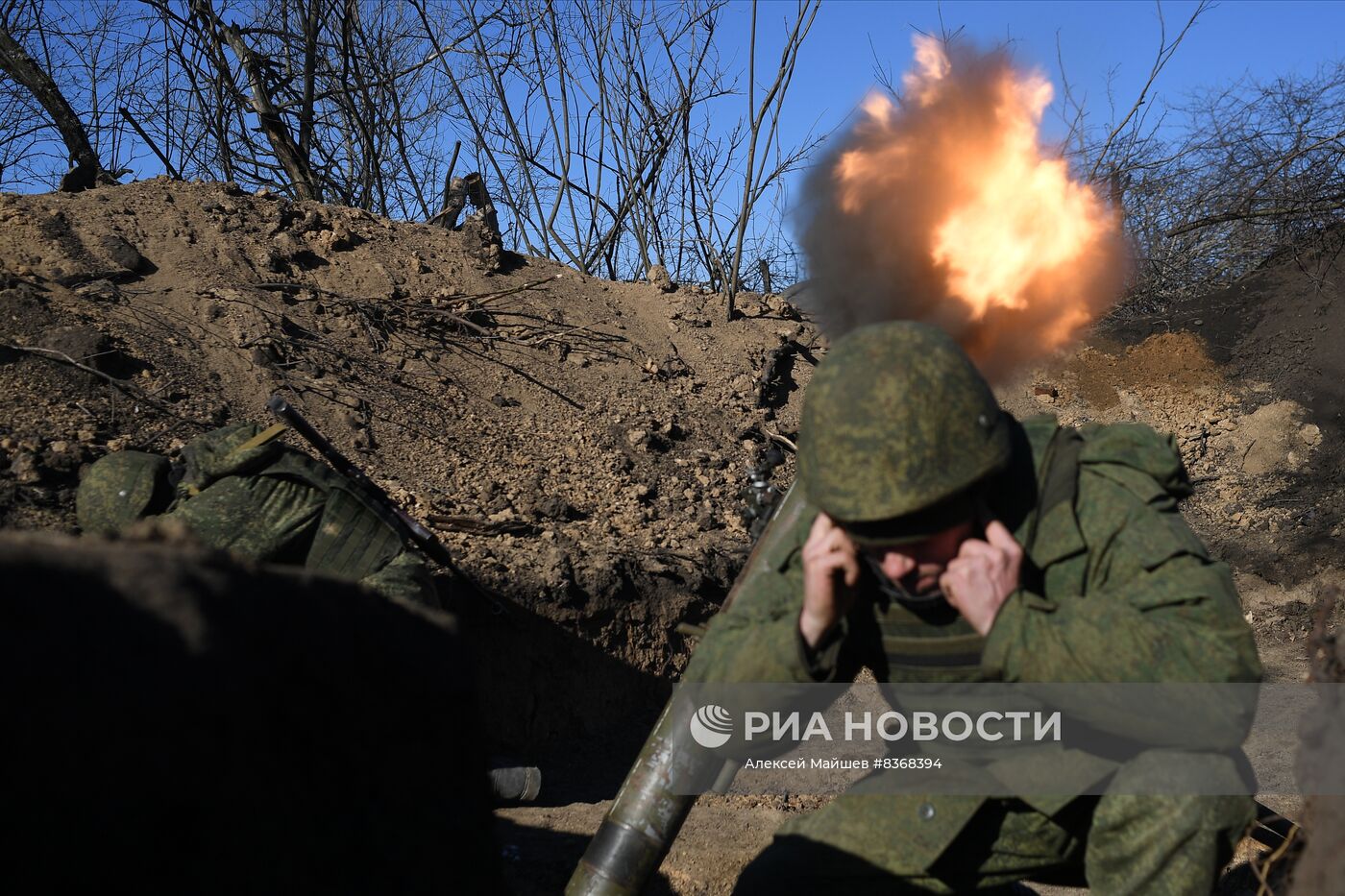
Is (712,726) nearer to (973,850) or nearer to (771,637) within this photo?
(771,637)

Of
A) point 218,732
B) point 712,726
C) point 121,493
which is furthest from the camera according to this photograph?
point 121,493

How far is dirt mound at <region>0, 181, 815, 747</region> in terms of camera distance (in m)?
6.09

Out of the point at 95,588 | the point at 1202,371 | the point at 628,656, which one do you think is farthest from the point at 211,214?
the point at 1202,371

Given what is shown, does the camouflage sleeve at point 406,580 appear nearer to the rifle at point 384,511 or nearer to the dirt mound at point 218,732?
the rifle at point 384,511

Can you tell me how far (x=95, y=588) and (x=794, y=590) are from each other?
1.73 metres

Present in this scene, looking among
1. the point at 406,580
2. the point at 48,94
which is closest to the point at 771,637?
the point at 406,580

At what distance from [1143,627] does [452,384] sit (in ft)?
21.6

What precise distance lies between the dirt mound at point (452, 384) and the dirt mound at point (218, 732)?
13.1 feet

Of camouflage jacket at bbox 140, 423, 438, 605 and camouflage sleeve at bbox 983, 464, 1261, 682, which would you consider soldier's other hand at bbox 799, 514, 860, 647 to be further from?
camouflage jacket at bbox 140, 423, 438, 605

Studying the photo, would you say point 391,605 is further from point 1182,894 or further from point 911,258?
point 911,258

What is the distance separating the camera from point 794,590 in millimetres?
2734

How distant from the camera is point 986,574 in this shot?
225cm

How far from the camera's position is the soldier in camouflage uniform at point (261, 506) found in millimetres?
4805

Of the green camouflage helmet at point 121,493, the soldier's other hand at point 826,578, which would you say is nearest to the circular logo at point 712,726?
the soldier's other hand at point 826,578
